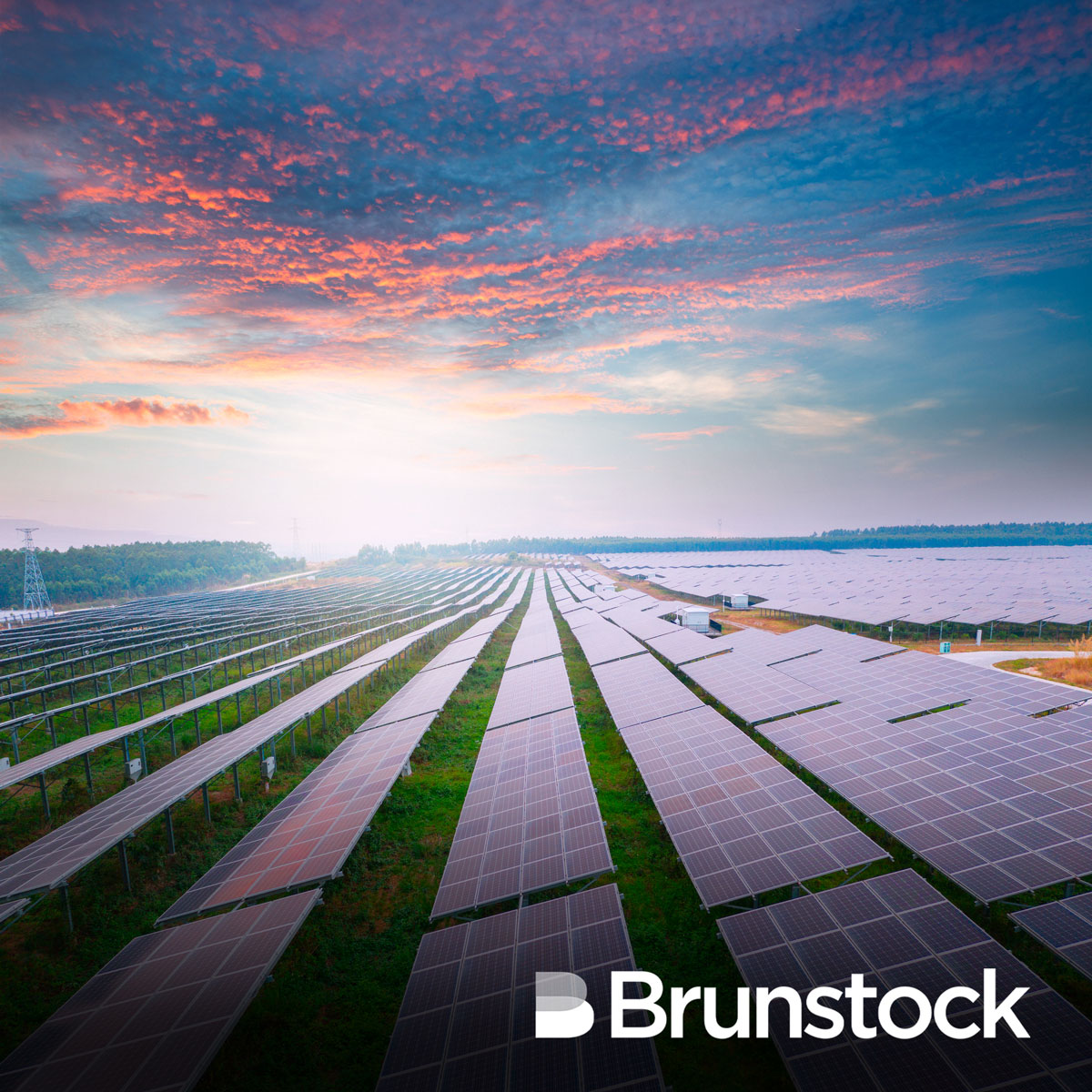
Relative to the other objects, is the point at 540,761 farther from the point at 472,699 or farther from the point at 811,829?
the point at 472,699

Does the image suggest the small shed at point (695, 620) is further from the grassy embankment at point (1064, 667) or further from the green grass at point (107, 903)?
the green grass at point (107, 903)

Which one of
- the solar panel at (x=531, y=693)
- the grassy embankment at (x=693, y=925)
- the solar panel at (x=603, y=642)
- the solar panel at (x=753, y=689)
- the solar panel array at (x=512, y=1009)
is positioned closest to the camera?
the solar panel array at (x=512, y=1009)

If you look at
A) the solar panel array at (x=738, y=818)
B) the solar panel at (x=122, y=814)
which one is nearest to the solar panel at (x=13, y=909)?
the solar panel at (x=122, y=814)

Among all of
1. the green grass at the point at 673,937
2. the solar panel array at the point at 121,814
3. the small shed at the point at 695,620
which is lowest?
the green grass at the point at 673,937

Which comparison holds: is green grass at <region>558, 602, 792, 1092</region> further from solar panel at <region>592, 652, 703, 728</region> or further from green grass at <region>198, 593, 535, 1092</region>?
green grass at <region>198, 593, 535, 1092</region>

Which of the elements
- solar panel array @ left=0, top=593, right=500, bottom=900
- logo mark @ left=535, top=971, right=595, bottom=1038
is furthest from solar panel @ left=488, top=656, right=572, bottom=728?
logo mark @ left=535, top=971, right=595, bottom=1038

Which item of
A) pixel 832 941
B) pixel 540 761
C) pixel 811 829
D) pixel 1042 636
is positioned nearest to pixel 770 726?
pixel 811 829
